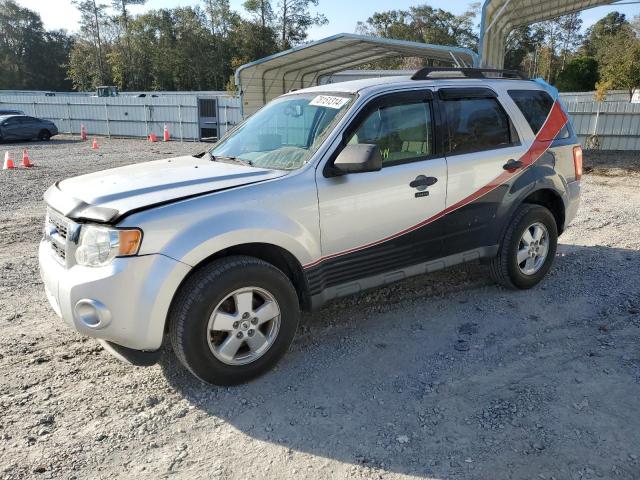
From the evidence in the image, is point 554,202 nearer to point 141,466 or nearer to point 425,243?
point 425,243

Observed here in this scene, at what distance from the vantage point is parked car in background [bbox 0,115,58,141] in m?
22.9

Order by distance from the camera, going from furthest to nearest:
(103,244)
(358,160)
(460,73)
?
(460,73)
(358,160)
(103,244)

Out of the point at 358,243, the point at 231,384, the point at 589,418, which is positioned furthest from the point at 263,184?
the point at 589,418

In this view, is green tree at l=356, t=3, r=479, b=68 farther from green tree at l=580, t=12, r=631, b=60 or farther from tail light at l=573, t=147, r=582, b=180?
tail light at l=573, t=147, r=582, b=180

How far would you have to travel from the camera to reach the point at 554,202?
17.0 ft

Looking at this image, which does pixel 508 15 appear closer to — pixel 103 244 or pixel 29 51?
pixel 103 244

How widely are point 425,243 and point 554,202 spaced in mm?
1827

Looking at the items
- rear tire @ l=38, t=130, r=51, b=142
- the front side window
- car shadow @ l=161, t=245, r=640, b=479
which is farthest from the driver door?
rear tire @ l=38, t=130, r=51, b=142

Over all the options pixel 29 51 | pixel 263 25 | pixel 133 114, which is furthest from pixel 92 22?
pixel 133 114

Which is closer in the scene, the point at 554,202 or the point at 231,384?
the point at 231,384

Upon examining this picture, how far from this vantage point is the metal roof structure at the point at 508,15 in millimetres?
14042

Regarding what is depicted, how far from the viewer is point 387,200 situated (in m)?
3.86

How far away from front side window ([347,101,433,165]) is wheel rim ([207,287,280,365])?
4.45 feet

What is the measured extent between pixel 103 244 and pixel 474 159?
117 inches
